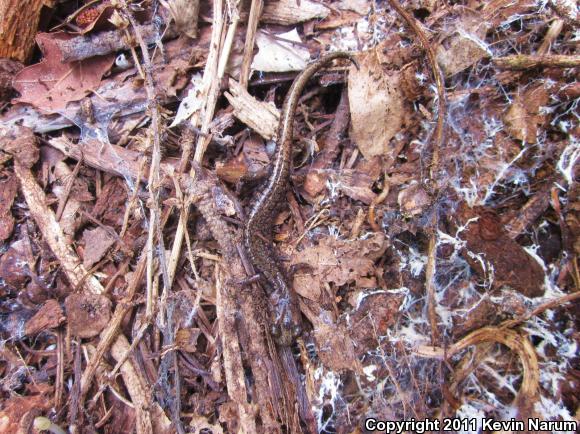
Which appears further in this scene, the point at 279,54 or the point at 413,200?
the point at 279,54

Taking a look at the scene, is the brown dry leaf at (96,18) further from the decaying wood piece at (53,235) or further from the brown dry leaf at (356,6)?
the brown dry leaf at (356,6)

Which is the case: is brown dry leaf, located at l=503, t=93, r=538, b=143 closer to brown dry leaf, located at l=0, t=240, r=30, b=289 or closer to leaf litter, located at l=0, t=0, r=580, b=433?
leaf litter, located at l=0, t=0, r=580, b=433

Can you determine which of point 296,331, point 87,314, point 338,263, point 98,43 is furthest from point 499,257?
point 98,43

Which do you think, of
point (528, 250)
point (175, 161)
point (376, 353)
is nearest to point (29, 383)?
point (175, 161)

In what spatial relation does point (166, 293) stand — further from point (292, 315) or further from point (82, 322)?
point (292, 315)

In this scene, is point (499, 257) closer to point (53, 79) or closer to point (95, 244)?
point (95, 244)

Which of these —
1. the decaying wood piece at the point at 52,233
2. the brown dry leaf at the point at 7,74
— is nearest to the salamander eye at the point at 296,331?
the decaying wood piece at the point at 52,233

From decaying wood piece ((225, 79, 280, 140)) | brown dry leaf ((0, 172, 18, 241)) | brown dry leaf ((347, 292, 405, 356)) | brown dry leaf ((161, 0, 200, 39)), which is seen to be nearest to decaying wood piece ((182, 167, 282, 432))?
decaying wood piece ((225, 79, 280, 140))
